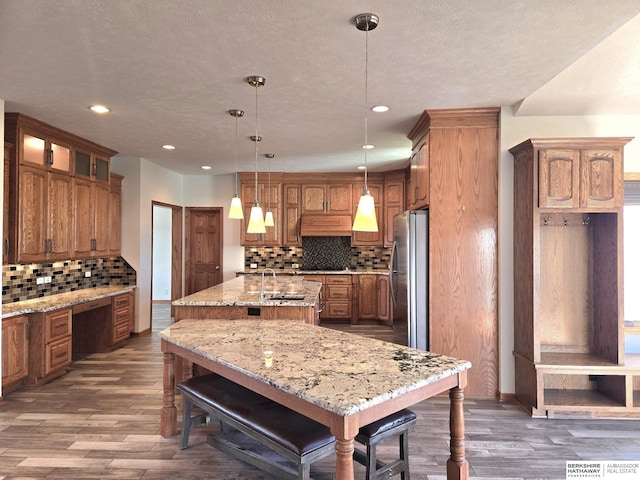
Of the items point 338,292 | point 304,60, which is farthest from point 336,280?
point 304,60

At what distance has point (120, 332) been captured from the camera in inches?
202

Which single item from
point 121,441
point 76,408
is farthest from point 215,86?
point 76,408

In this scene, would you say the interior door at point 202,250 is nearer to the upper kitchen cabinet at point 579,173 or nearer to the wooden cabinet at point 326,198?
the wooden cabinet at point 326,198

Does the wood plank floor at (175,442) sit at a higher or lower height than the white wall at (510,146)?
lower

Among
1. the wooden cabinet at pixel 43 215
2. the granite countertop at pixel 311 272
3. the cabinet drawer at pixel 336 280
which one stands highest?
the wooden cabinet at pixel 43 215

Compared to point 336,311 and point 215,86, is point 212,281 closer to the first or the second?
point 336,311

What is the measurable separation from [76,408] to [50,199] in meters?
2.18

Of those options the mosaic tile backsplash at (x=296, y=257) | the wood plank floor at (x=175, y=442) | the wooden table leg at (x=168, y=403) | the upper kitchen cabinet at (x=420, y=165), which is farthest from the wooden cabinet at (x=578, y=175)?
the mosaic tile backsplash at (x=296, y=257)

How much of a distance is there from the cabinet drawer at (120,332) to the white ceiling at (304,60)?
8.11ft

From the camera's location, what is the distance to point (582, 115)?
3502mm

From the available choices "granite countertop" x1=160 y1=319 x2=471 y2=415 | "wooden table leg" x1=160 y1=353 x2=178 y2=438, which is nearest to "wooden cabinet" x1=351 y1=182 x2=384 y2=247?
"granite countertop" x1=160 y1=319 x2=471 y2=415

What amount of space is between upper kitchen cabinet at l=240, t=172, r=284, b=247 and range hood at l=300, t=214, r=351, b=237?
463mm

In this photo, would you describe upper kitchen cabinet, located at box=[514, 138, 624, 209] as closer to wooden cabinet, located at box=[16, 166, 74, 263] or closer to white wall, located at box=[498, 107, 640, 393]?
white wall, located at box=[498, 107, 640, 393]

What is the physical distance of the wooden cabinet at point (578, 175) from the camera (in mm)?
3062
